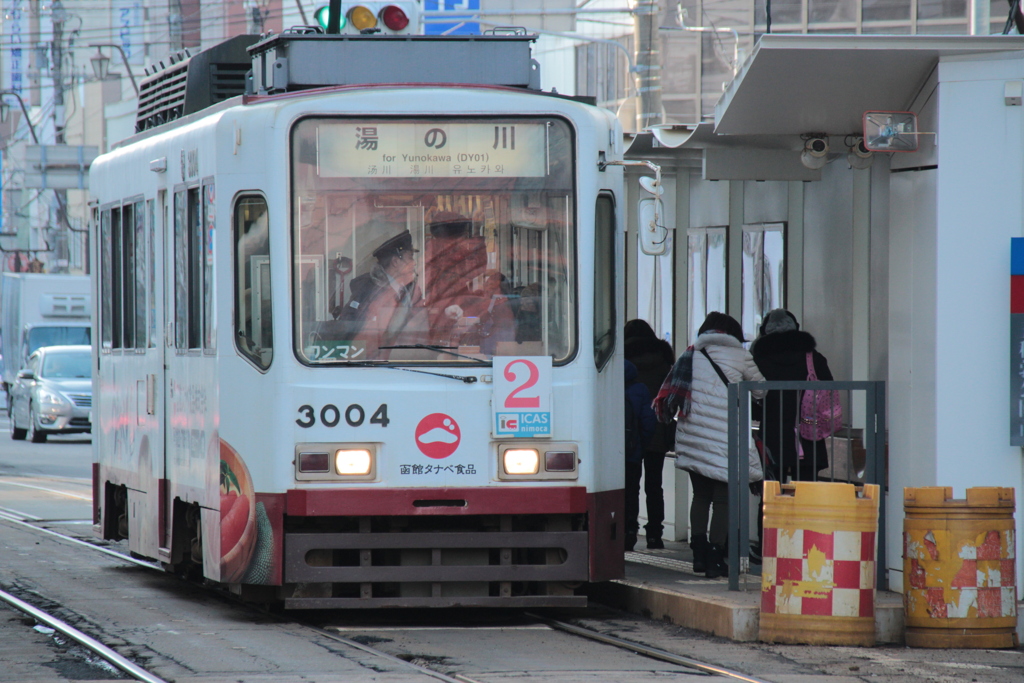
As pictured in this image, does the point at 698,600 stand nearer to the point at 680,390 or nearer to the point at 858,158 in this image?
the point at 680,390

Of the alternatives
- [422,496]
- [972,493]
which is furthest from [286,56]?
[972,493]

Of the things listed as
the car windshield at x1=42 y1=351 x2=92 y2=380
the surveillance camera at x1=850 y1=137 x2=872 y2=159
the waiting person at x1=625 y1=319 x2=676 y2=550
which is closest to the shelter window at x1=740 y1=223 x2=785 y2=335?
the waiting person at x1=625 y1=319 x2=676 y2=550

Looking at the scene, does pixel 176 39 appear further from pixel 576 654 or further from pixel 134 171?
pixel 576 654

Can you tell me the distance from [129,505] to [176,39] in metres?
46.3

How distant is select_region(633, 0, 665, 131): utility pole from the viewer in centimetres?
2653

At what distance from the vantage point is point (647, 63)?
88.3 feet

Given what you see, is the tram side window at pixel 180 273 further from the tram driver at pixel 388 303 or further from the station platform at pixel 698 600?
the station platform at pixel 698 600

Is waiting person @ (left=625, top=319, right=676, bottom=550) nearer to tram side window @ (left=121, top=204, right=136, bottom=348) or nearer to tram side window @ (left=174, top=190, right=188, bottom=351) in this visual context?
tram side window @ (left=121, top=204, right=136, bottom=348)

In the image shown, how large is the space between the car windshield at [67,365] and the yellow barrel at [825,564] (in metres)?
21.5

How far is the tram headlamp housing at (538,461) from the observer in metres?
8.99

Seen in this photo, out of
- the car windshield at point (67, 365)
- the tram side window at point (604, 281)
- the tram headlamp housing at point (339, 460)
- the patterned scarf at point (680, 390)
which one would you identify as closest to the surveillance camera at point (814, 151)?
the patterned scarf at point (680, 390)

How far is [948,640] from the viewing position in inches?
337

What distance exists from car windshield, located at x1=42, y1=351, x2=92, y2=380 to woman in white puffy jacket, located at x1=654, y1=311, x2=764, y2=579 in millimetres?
19691

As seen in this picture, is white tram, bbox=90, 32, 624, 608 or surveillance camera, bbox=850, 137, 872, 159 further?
surveillance camera, bbox=850, 137, 872, 159
